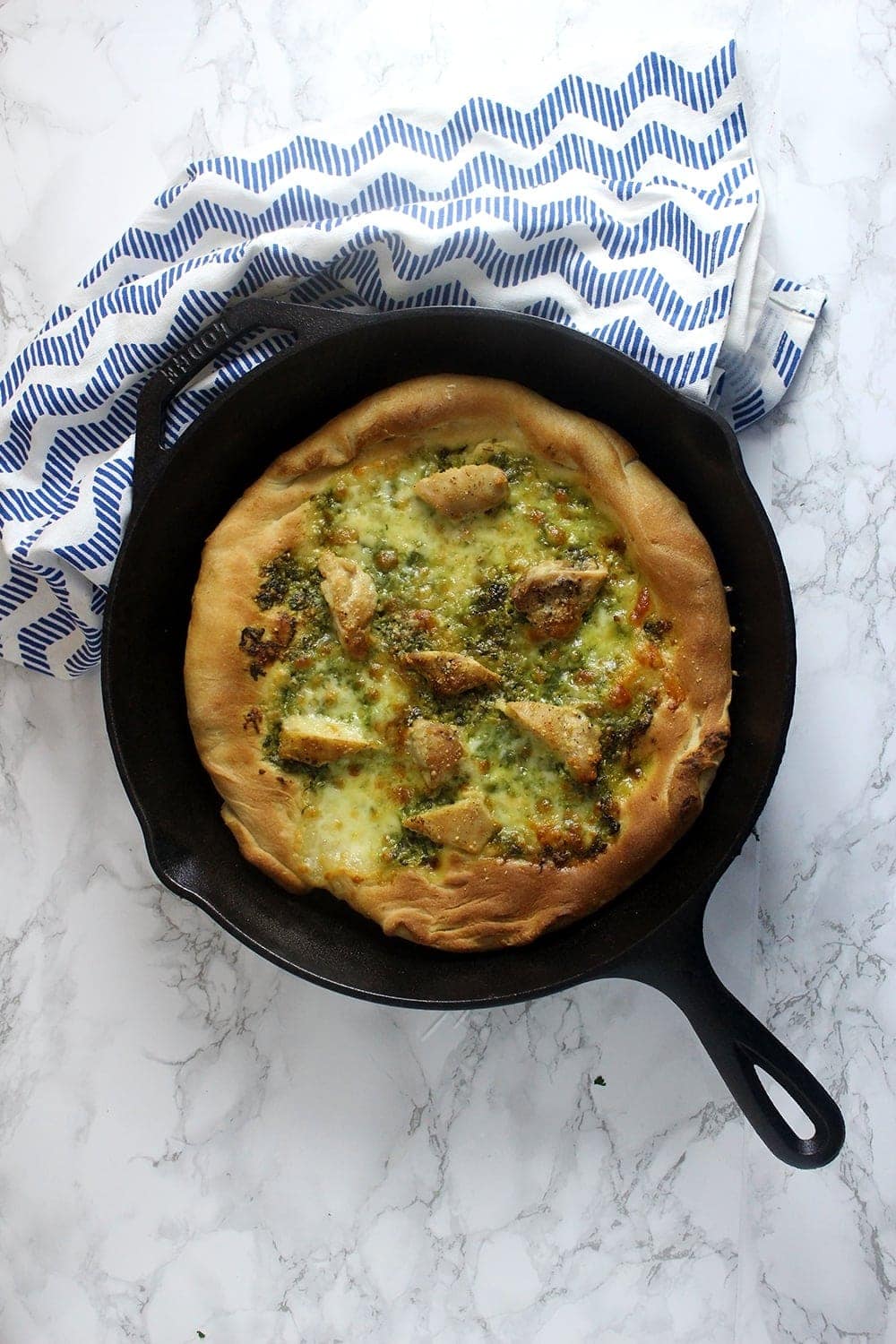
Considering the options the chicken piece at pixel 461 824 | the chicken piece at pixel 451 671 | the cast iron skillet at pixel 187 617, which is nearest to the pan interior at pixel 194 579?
the cast iron skillet at pixel 187 617

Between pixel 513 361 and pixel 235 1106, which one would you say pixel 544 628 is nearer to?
pixel 513 361

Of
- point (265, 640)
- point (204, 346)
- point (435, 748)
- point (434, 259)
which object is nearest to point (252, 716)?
point (265, 640)

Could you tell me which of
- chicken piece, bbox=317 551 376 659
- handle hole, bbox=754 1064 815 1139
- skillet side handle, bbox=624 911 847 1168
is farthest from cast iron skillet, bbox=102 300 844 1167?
chicken piece, bbox=317 551 376 659

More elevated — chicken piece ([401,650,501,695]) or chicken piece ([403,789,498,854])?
chicken piece ([401,650,501,695])

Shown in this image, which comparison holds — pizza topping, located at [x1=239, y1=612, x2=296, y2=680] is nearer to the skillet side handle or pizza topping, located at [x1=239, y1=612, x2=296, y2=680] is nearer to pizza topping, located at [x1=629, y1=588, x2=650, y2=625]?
pizza topping, located at [x1=629, y1=588, x2=650, y2=625]

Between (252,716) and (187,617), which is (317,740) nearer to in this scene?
(252,716)

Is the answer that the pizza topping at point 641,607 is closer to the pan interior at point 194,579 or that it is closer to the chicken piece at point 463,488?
the pan interior at point 194,579
